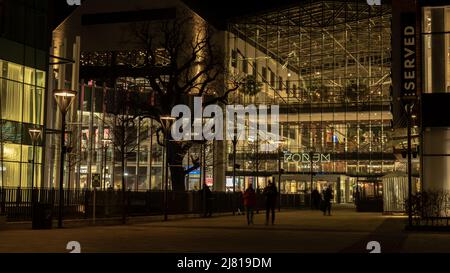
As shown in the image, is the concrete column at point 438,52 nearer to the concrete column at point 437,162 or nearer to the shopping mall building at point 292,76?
the concrete column at point 437,162

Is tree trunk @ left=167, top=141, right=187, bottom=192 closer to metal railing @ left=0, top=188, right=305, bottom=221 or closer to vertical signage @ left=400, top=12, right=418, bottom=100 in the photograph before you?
metal railing @ left=0, top=188, right=305, bottom=221

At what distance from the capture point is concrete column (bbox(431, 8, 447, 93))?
3372 cm

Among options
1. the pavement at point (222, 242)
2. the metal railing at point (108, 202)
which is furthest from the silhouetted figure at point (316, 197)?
the pavement at point (222, 242)

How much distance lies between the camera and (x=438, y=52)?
34.3 metres

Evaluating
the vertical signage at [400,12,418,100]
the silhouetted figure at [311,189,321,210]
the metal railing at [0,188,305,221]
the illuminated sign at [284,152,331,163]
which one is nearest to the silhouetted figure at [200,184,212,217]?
the metal railing at [0,188,305,221]

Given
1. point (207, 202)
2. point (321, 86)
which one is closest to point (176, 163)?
point (207, 202)

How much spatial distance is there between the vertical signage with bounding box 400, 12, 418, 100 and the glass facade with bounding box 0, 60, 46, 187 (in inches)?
980

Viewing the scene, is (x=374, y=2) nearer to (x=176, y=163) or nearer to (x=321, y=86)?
(x=321, y=86)

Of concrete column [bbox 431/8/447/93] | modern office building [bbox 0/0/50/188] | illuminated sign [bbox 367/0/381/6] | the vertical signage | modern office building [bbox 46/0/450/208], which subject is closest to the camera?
the vertical signage

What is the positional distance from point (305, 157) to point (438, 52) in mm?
43272

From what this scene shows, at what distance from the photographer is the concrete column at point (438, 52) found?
3372 centimetres

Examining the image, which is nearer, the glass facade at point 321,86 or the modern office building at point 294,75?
the modern office building at point 294,75

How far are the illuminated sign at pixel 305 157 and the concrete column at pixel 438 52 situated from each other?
4177cm

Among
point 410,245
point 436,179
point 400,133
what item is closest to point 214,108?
point 400,133
